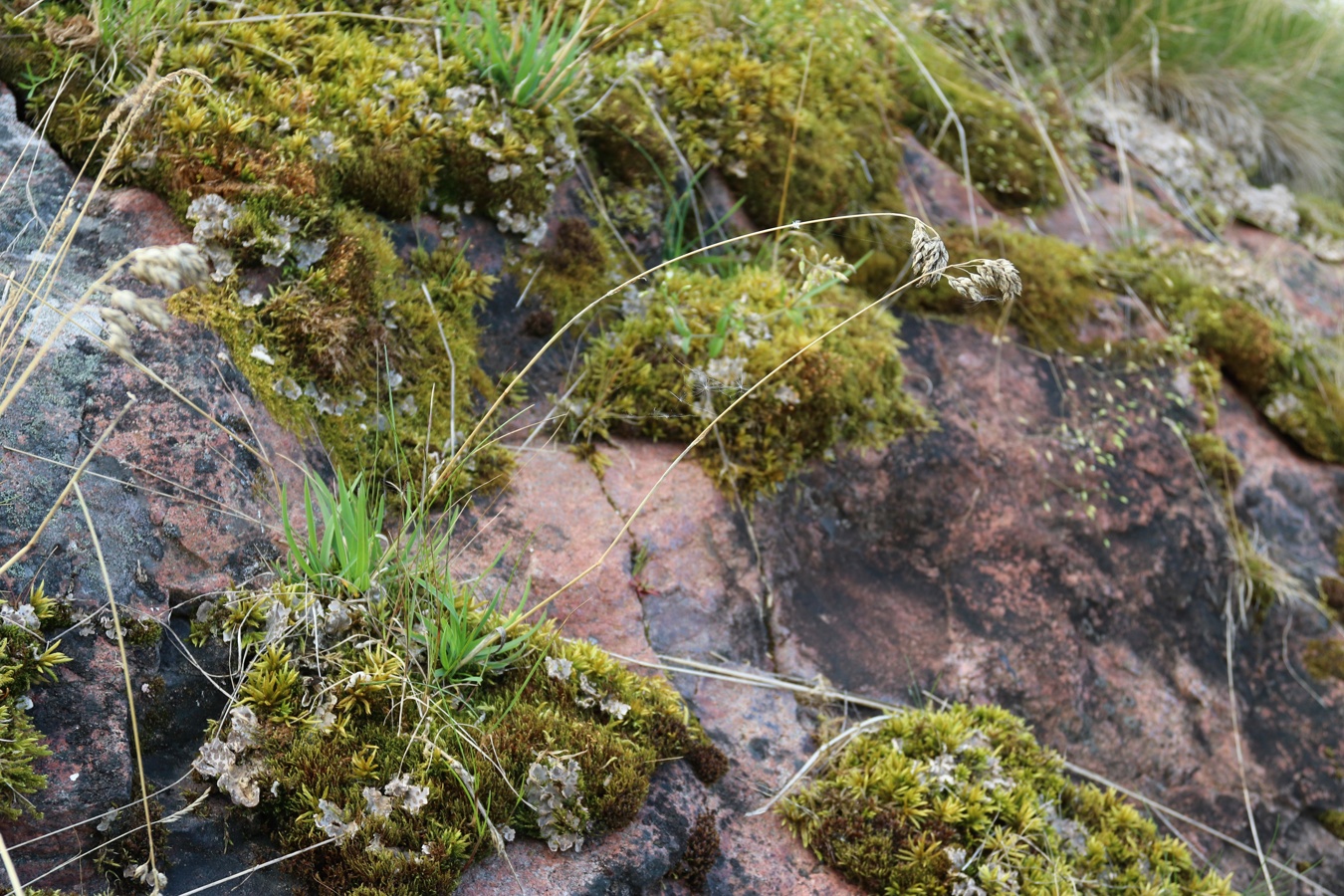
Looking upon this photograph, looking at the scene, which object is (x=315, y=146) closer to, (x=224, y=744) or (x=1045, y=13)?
(x=224, y=744)

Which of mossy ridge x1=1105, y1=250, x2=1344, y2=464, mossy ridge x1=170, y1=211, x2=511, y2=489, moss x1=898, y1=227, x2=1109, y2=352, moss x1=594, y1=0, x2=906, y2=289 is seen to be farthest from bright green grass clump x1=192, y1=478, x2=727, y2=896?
mossy ridge x1=1105, y1=250, x2=1344, y2=464

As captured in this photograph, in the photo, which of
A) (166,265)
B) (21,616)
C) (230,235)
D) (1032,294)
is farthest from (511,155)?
(1032,294)

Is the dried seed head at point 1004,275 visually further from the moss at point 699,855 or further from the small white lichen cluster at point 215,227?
the small white lichen cluster at point 215,227

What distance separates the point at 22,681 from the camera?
2.53m

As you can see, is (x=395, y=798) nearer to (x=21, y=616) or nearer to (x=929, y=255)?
(x=21, y=616)

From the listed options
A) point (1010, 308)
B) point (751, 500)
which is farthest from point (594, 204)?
point (1010, 308)

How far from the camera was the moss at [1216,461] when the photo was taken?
5.51 m

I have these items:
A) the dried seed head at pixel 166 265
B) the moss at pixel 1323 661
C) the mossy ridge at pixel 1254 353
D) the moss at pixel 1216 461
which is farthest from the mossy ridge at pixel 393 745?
the mossy ridge at pixel 1254 353

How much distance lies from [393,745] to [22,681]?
0.99 m

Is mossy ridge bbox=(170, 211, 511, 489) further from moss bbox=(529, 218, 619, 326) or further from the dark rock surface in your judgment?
moss bbox=(529, 218, 619, 326)

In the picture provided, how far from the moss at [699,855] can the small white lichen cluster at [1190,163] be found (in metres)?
6.56

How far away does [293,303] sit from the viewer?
3.69m

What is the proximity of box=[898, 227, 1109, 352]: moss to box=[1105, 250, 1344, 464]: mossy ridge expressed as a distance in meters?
0.39

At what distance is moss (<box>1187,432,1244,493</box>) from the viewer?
551cm
